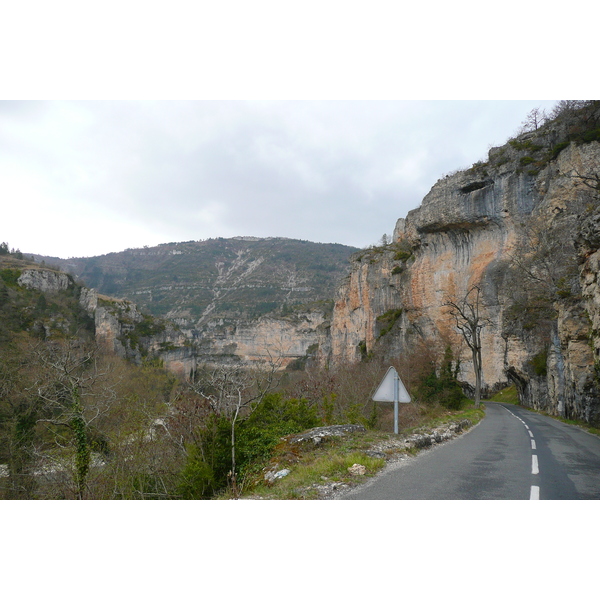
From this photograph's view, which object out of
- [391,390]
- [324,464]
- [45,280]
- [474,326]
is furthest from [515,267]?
[45,280]

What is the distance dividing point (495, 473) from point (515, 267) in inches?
1174

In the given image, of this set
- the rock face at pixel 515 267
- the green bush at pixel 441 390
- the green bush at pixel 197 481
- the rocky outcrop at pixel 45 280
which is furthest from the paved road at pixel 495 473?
the rocky outcrop at pixel 45 280

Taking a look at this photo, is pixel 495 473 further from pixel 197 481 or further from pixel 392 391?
pixel 197 481

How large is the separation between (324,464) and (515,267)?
102 ft

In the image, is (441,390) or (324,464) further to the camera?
(441,390)

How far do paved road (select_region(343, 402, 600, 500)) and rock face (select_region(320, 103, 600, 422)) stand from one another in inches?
325

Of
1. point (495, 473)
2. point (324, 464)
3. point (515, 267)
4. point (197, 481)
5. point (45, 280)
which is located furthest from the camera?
point (45, 280)

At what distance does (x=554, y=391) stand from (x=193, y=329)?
367 feet

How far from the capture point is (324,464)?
715 cm

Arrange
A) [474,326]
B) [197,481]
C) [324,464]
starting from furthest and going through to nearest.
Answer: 1. [474,326]
2. [197,481]
3. [324,464]

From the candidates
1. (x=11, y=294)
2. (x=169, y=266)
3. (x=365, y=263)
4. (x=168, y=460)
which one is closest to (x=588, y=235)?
(x=168, y=460)

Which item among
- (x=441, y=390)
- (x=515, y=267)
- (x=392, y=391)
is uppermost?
(x=515, y=267)

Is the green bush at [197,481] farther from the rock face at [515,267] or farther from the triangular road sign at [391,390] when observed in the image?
the rock face at [515,267]

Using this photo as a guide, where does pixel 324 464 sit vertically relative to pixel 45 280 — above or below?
below
